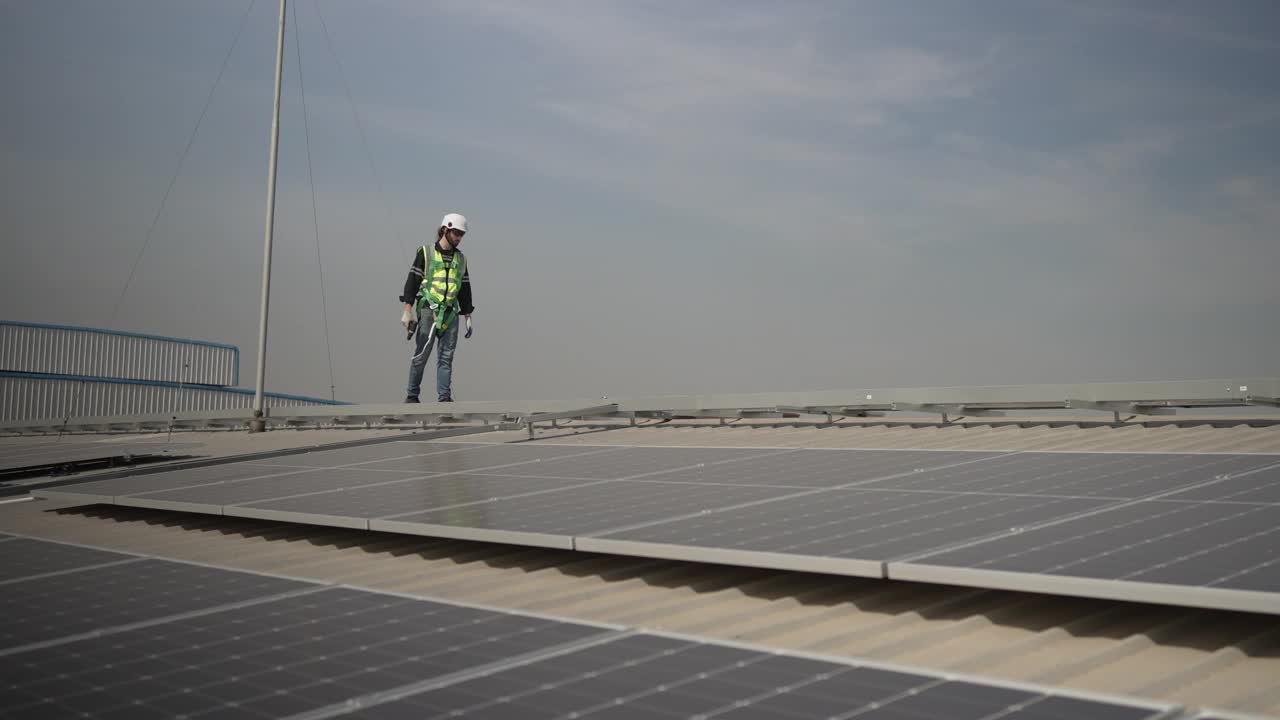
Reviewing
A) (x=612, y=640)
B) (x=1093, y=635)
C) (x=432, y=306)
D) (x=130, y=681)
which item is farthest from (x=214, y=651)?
(x=432, y=306)

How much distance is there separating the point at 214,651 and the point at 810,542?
107 inches

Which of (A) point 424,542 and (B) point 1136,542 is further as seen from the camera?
(A) point 424,542

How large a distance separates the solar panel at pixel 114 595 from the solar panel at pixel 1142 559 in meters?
3.67

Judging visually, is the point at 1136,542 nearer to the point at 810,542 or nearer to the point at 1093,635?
the point at 1093,635

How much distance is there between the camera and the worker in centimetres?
1814

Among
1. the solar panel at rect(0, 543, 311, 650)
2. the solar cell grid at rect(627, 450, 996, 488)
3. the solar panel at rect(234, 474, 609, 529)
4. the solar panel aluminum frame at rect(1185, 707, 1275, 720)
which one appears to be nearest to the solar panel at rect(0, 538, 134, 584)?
the solar panel at rect(0, 543, 311, 650)

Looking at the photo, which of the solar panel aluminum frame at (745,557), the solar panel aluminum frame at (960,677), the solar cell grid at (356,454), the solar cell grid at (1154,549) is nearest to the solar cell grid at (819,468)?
the solar panel aluminum frame at (745,557)

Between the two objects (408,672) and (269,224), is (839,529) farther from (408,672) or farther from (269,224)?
(269,224)

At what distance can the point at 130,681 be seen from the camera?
168 inches

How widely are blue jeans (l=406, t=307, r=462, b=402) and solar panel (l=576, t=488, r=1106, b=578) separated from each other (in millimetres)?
12288

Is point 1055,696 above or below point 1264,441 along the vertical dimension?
below

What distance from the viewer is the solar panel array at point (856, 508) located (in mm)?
4465

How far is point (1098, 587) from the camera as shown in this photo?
4.15m

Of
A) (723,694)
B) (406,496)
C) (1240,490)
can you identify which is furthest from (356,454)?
(723,694)
